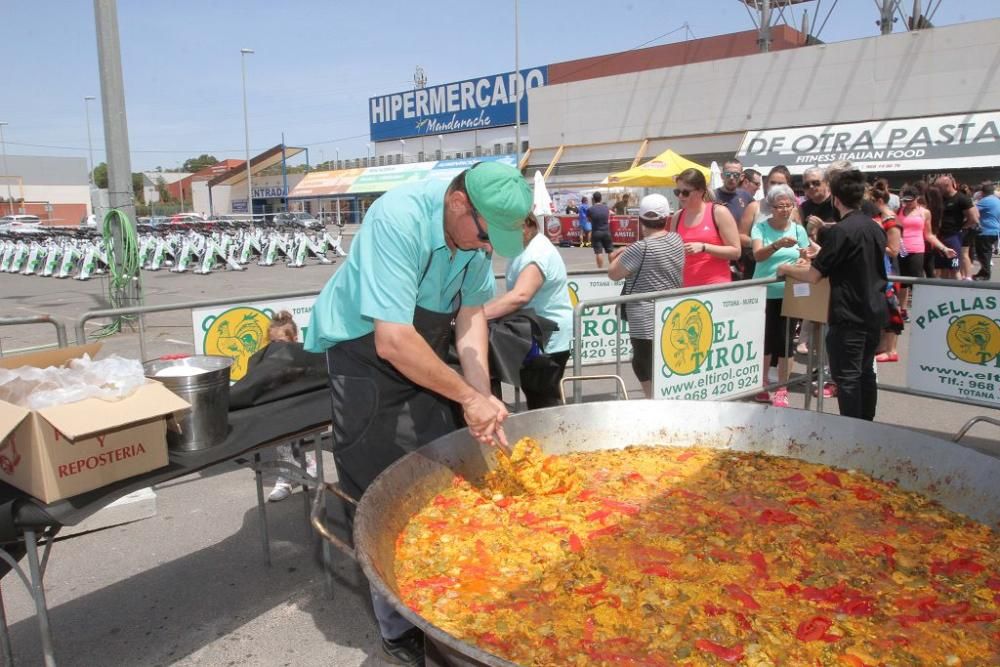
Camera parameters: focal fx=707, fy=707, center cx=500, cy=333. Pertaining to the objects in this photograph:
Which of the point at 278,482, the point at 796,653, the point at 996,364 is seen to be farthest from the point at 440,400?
the point at 996,364

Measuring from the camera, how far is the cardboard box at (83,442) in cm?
252

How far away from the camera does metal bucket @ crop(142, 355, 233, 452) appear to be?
3.04 m

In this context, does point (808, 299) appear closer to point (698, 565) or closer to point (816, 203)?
point (816, 203)

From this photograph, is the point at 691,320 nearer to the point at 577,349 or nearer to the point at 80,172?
the point at 577,349

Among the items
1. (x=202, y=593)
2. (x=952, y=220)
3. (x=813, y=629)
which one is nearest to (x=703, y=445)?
(x=813, y=629)

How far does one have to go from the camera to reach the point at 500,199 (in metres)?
2.48

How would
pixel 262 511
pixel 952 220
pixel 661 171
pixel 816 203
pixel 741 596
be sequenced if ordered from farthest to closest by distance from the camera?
pixel 661 171, pixel 952 220, pixel 816 203, pixel 262 511, pixel 741 596

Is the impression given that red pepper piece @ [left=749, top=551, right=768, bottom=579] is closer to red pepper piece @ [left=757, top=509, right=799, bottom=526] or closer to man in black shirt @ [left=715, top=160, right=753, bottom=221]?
red pepper piece @ [left=757, top=509, right=799, bottom=526]

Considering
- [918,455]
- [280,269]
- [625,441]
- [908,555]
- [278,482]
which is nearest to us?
[908,555]

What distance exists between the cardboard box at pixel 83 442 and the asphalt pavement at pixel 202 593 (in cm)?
117

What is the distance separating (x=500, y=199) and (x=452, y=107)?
55.1 m

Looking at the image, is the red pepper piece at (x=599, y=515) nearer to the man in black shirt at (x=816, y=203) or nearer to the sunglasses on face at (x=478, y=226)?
the sunglasses on face at (x=478, y=226)

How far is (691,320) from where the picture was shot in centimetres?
549

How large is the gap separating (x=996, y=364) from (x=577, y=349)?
11.1 feet
